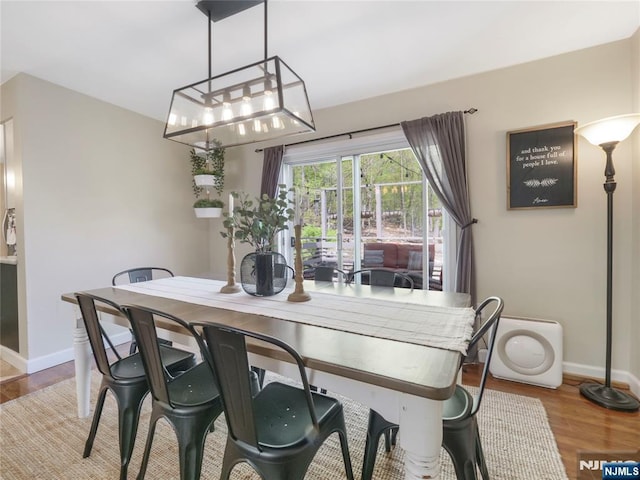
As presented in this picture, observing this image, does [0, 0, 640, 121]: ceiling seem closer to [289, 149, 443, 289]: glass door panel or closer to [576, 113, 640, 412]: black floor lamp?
[576, 113, 640, 412]: black floor lamp

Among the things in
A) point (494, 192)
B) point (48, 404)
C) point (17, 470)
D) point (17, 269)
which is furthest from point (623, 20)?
point (17, 269)

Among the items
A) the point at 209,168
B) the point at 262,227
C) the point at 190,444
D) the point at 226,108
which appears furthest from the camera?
the point at 209,168

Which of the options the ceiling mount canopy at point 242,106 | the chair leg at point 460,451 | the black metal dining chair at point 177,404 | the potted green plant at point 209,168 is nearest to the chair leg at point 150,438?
the black metal dining chair at point 177,404

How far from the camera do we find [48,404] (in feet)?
7.31

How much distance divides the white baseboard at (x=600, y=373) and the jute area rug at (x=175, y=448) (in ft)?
2.12

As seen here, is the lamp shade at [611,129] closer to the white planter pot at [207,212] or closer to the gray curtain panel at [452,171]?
the gray curtain panel at [452,171]

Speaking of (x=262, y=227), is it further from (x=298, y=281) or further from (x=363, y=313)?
(x=363, y=313)

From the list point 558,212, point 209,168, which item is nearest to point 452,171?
point 558,212

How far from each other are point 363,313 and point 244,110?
1.37m

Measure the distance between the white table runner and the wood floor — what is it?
105cm

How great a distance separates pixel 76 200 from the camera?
3092 mm

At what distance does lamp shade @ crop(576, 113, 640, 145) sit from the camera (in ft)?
6.57

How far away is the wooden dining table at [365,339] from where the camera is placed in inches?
36.7

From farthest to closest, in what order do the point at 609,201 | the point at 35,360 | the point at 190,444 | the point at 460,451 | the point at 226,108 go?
1. the point at 35,360
2. the point at 609,201
3. the point at 226,108
4. the point at 190,444
5. the point at 460,451
